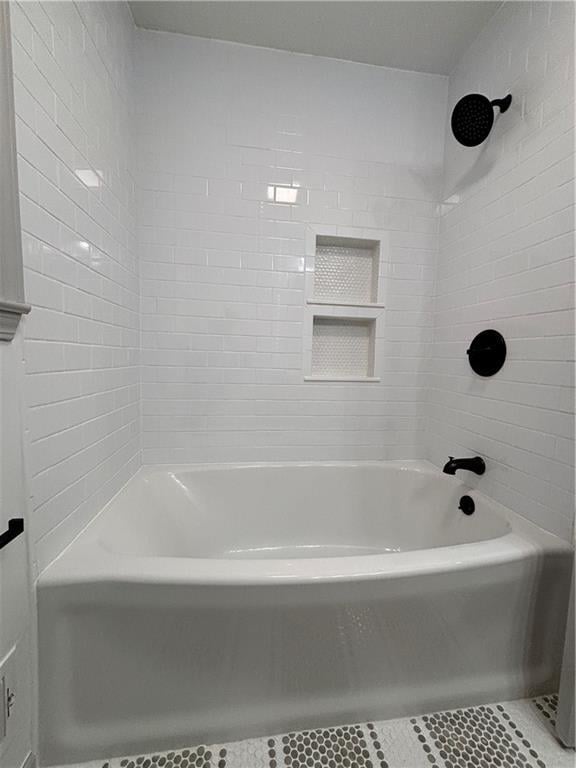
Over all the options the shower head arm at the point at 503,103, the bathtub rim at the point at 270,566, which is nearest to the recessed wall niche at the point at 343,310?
the shower head arm at the point at 503,103

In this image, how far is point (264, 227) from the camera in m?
1.61

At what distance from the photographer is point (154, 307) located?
1.58 metres

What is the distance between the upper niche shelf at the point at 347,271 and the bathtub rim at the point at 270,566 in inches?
48.0

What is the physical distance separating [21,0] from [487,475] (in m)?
2.00

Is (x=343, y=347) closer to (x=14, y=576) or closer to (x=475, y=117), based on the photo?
(x=475, y=117)

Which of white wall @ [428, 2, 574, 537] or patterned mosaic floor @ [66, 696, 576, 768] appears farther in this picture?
white wall @ [428, 2, 574, 537]

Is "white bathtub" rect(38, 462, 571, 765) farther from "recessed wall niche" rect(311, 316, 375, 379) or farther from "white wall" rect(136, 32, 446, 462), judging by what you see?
"recessed wall niche" rect(311, 316, 375, 379)

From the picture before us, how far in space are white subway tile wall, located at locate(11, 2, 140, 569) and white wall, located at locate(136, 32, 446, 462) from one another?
0.20m

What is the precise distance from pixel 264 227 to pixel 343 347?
29.5 inches

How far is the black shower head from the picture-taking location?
1309mm

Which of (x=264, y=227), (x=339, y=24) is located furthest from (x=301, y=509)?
(x=339, y=24)

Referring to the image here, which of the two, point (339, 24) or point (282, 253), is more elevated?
point (339, 24)

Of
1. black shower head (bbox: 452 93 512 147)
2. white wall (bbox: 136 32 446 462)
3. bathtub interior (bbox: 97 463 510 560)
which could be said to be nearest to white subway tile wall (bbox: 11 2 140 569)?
white wall (bbox: 136 32 446 462)

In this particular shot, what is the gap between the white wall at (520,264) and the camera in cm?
105
